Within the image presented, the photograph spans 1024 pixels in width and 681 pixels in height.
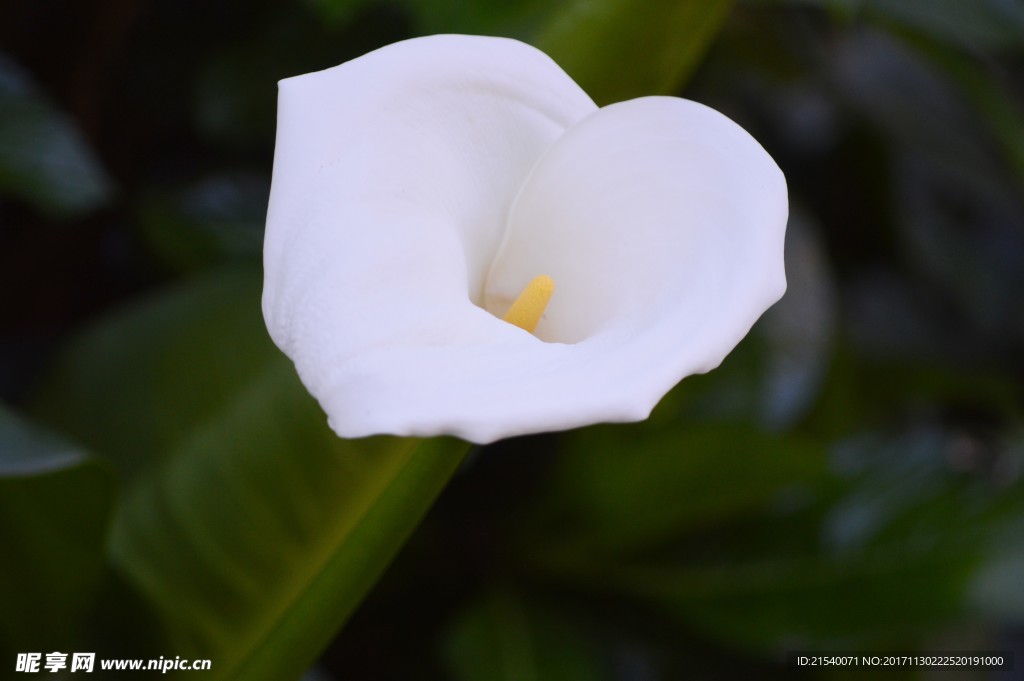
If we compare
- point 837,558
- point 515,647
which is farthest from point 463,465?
point 837,558

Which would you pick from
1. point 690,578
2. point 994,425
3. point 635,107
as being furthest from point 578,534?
point 994,425

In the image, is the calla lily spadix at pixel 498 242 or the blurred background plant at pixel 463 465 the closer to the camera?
the calla lily spadix at pixel 498 242

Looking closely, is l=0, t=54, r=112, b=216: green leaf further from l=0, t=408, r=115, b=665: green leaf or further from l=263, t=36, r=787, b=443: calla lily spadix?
l=263, t=36, r=787, b=443: calla lily spadix

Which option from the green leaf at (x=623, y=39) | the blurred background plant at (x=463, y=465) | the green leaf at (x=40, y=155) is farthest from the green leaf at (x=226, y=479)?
the green leaf at (x=623, y=39)

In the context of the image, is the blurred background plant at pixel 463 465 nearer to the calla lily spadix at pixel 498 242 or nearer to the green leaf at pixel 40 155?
the green leaf at pixel 40 155

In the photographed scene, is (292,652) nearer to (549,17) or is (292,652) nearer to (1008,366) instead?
(549,17)

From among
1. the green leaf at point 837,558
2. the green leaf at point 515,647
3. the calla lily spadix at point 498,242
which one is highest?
the calla lily spadix at point 498,242

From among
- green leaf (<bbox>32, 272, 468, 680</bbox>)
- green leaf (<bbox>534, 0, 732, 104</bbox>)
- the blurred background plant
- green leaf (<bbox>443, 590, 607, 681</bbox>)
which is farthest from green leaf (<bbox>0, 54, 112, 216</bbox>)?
green leaf (<bbox>443, 590, 607, 681</bbox>)
